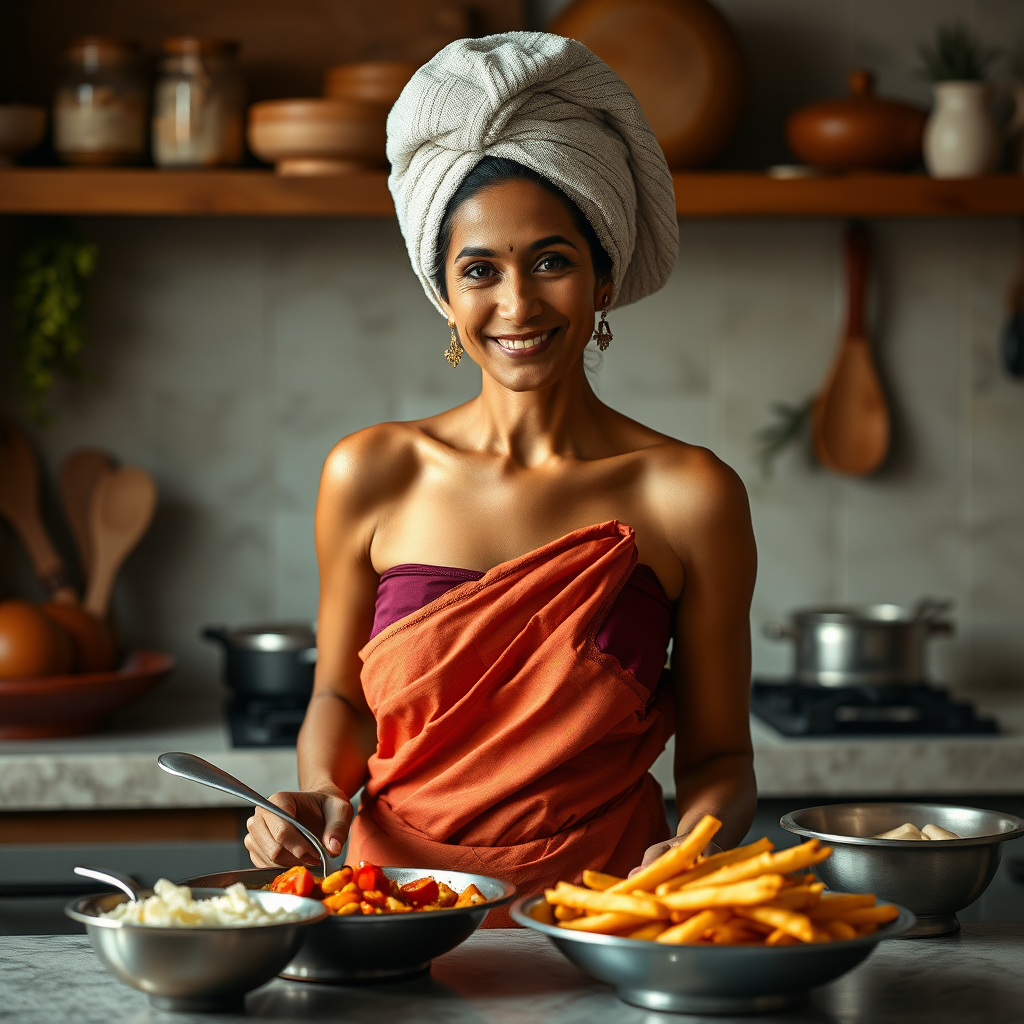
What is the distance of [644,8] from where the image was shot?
2600mm

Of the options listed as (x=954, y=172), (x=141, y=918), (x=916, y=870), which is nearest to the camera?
(x=141, y=918)

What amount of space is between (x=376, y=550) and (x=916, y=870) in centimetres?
68

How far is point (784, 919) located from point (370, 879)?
310 millimetres

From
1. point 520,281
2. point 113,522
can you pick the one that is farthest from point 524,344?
point 113,522

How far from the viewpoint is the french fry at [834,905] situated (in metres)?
0.94

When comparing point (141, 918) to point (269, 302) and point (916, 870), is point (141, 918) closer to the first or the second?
point (916, 870)

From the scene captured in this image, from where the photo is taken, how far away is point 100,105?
251cm

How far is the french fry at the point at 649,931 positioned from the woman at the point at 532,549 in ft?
1.22

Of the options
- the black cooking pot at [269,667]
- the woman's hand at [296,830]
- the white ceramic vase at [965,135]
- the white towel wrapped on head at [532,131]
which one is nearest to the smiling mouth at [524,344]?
the white towel wrapped on head at [532,131]

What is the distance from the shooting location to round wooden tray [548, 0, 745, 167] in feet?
8.53

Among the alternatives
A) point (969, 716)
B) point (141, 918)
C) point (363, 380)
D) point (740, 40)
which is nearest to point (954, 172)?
point (740, 40)

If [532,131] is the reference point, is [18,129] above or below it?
above

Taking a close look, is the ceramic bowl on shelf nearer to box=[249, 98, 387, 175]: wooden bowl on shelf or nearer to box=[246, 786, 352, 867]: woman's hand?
box=[249, 98, 387, 175]: wooden bowl on shelf

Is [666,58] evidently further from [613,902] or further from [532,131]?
[613,902]
